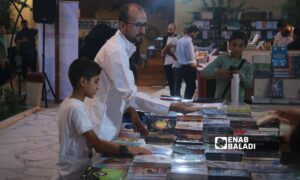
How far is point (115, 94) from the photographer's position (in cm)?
276

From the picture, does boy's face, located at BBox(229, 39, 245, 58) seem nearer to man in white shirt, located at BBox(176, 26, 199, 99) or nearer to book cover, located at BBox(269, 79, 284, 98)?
book cover, located at BBox(269, 79, 284, 98)

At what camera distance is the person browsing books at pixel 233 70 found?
3936 mm

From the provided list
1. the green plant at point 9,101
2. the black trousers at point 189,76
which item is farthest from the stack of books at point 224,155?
the black trousers at point 189,76

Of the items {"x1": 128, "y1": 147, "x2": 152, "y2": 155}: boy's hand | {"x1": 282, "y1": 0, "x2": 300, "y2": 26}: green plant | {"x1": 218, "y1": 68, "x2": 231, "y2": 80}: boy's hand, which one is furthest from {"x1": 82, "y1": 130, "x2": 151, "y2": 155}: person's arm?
{"x1": 282, "y1": 0, "x2": 300, "y2": 26}: green plant

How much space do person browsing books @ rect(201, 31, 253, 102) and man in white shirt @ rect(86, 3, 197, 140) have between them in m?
1.21

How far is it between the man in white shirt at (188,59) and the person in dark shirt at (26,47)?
15.9ft

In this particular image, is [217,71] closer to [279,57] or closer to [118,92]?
[118,92]

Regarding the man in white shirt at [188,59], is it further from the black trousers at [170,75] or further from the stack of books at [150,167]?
the stack of books at [150,167]

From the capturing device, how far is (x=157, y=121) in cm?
287

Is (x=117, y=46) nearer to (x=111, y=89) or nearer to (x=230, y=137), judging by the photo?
(x=111, y=89)

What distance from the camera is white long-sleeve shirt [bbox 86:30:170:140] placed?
2.64m

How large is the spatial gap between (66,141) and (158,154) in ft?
1.58

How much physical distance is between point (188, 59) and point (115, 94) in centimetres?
621

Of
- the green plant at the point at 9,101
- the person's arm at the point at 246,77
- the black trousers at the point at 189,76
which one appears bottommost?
the green plant at the point at 9,101
